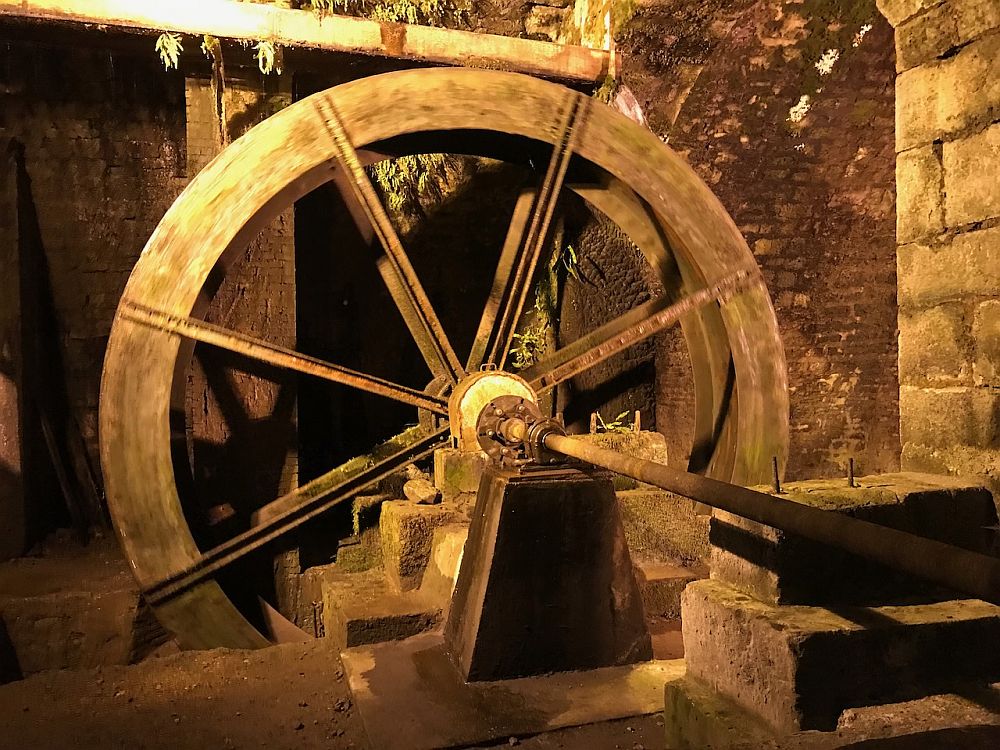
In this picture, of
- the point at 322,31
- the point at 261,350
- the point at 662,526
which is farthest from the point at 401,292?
the point at 662,526

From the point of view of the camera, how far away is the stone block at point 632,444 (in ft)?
13.2

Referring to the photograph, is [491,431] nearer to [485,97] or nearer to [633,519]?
[633,519]

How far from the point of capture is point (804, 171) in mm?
6043

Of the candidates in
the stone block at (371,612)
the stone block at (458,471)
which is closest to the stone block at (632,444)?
the stone block at (458,471)

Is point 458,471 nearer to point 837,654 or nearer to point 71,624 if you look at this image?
point 71,624

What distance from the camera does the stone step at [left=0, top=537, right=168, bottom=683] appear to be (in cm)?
342

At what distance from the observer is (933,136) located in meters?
2.44

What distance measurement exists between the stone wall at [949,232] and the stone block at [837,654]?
0.77 metres

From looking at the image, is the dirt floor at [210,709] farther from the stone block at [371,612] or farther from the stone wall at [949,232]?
the stone wall at [949,232]

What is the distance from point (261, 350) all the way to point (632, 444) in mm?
2019

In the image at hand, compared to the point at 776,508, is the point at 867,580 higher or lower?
lower

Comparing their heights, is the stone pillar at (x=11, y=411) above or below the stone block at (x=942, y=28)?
below

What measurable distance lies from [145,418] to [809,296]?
532 cm

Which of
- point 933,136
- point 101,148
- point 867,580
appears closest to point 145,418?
point 101,148
